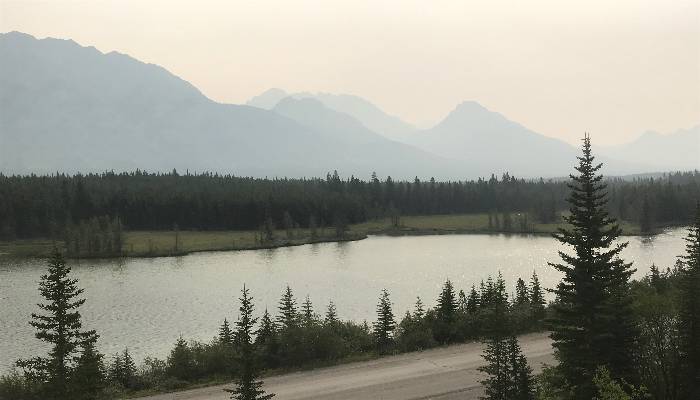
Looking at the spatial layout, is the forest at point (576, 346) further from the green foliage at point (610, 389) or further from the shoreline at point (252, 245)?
the shoreline at point (252, 245)

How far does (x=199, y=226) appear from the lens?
18438 centimetres

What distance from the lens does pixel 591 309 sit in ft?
78.5

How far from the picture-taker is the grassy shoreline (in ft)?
457

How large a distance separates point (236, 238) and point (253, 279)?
66.9 metres

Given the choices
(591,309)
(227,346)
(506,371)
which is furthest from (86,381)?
(591,309)

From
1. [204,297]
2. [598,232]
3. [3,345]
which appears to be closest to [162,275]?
[204,297]

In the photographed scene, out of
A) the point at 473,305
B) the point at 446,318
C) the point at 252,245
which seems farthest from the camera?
the point at 252,245

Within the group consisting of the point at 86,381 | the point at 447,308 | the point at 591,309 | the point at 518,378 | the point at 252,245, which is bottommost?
the point at 447,308

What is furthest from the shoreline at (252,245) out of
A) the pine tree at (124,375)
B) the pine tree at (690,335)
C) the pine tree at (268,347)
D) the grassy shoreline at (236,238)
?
the pine tree at (690,335)

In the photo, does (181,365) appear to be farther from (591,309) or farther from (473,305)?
(591,309)

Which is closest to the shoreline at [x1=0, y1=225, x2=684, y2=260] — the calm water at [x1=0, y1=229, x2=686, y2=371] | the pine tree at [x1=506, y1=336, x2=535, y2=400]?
the calm water at [x1=0, y1=229, x2=686, y2=371]

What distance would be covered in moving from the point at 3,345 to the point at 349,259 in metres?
75.2

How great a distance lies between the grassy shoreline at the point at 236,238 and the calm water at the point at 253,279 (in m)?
6.90

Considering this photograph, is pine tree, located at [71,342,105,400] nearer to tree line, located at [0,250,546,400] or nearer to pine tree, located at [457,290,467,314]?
tree line, located at [0,250,546,400]
